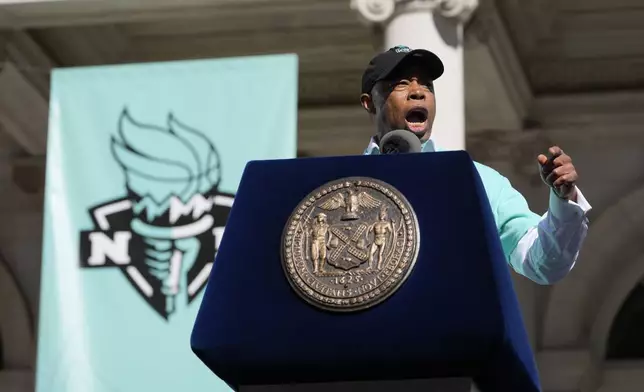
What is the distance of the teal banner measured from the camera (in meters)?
7.48

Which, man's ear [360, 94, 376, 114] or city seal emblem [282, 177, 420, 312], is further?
man's ear [360, 94, 376, 114]

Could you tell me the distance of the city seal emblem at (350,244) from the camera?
2.35 metres

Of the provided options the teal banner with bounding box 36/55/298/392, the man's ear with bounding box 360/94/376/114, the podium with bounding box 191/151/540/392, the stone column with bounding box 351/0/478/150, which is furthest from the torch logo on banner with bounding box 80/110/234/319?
the podium with bounding box 191/151/540/392

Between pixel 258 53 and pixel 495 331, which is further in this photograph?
pixel 258 53

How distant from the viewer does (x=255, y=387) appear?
94.3 inches

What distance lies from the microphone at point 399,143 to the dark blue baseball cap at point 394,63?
22cm

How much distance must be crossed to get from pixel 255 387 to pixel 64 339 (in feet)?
17.4

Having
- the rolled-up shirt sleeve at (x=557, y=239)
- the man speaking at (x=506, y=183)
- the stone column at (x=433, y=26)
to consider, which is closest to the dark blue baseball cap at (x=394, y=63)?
the man speaking at (x=506, y=183)

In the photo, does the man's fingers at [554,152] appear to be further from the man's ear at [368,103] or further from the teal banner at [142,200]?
the teal banner at [142,200]

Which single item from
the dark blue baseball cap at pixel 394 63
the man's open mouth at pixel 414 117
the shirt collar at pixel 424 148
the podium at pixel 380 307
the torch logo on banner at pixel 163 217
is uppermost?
the torch logo on banner at pixel 163 217

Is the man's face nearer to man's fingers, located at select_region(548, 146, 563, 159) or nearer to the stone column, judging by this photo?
man's fingers, located at select_region(548, 146, 563, 159)

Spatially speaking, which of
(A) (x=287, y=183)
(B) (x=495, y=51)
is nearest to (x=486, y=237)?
Result: (A) (x=287, y=183)

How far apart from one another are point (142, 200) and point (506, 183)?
511 centimetres

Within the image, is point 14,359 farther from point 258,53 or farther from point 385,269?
point 385,269
